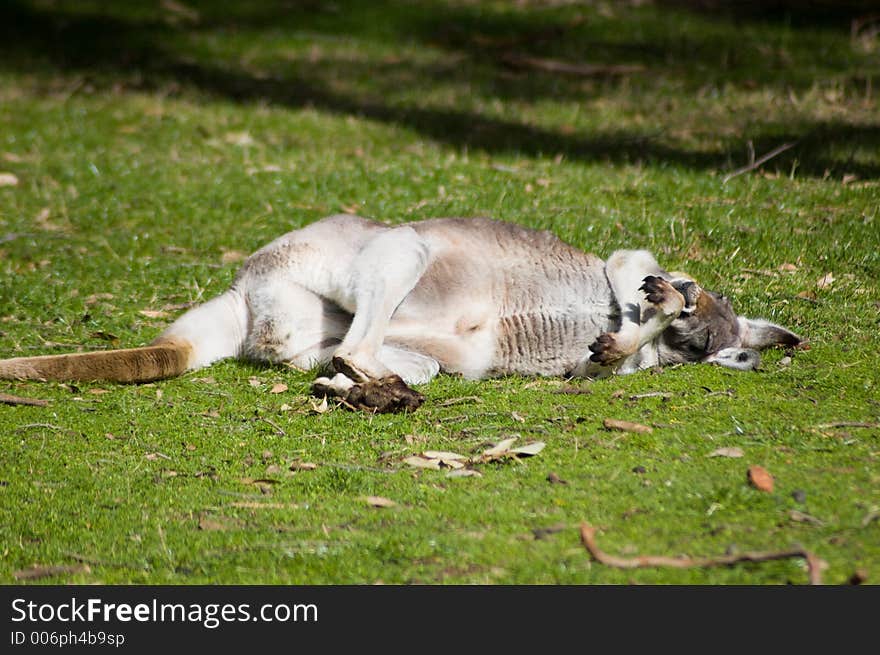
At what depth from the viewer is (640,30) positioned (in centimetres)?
1372

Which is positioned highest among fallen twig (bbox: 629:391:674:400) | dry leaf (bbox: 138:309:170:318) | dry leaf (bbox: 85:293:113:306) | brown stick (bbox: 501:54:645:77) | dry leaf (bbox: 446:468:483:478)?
brown stick (bbox: 501:54:645:77)

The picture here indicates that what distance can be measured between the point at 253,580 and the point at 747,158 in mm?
7131

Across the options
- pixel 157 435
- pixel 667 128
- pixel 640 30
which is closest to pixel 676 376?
pixel 157 435

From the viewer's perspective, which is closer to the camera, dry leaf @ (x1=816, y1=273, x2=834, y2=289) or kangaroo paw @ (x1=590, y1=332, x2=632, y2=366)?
kangaroo paw @ (x1=590, y1=332, x2=632, y2=366)

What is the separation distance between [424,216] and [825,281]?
2767 mm

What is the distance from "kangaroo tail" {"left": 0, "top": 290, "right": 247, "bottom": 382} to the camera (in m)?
5.23

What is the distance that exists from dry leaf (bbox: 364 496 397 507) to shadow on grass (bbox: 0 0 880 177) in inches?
244

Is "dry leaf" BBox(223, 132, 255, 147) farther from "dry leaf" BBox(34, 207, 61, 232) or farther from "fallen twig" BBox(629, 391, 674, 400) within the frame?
"fallen twig" BBox(629, 391, 674, 400)

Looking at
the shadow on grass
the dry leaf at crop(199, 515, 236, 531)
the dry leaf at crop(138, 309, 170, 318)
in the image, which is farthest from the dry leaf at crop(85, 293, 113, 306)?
the shadow on grass

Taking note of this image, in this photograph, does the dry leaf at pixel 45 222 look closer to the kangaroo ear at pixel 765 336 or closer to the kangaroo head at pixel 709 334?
the kangaroo head at pixel 709 334

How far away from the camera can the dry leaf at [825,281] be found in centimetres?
669

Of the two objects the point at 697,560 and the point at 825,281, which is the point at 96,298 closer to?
the point at 825,281

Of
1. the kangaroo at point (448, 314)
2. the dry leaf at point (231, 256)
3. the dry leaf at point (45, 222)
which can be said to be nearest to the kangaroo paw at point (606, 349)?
Answer: the kangaroo at point (448, 314)

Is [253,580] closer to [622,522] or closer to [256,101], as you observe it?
[622,522]
